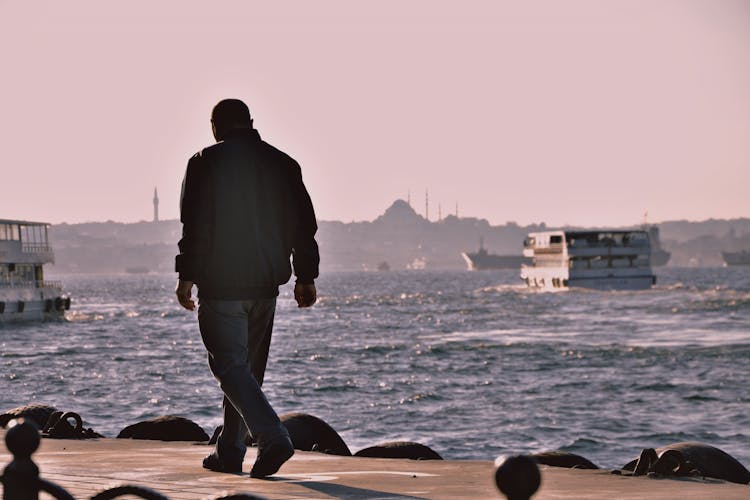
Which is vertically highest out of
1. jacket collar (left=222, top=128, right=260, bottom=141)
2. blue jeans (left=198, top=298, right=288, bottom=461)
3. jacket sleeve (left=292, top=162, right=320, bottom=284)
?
jacket collar (left=222, top=128, right=260, bottom=141)

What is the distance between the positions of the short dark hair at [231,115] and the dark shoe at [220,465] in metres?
1.89

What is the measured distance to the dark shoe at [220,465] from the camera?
24.4 ft

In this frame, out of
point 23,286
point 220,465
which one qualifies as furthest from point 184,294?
point 23,286

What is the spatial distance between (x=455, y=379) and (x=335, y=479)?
32481 millimetres

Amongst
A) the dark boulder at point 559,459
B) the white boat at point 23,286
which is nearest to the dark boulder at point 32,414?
the dark boulder at point 559,459

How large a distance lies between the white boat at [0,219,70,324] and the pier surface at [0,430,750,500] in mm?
67864

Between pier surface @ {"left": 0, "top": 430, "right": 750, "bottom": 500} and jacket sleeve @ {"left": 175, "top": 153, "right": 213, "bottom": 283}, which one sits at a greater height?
jacket sleeve @ {"left": 175, "top": 153, "right": 213, "bottom": 283}

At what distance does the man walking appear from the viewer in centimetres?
694

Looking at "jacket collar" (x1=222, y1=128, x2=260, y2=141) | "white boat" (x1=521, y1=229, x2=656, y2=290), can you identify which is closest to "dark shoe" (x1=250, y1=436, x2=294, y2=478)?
"jacket collar" (x1=222, y1=128, x2=260, y2=141)

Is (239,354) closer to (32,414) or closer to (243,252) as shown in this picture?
(243,252)

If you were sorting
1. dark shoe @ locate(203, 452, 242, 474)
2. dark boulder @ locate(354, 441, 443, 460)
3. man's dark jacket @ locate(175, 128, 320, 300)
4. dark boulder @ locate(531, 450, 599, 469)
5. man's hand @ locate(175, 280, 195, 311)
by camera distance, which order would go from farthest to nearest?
1. dark boulder @ locate(354, 441, 443, 460)
2. dark boulder @ locate(531, 450, 599, 469)
3. dark shoe @ locate(203, 452, 242, 474)
4. man's dark jacket @ locate(175, 128, 320, 300)
5. man's hand @ locate(175, 280, 195, 311)

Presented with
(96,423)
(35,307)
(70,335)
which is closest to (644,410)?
(96,423)

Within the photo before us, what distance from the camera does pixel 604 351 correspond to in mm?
50281

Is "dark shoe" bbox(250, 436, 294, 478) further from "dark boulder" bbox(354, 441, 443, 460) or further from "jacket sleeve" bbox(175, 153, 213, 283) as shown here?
"dark boulder" bbox(354, 441, 443, 460)
